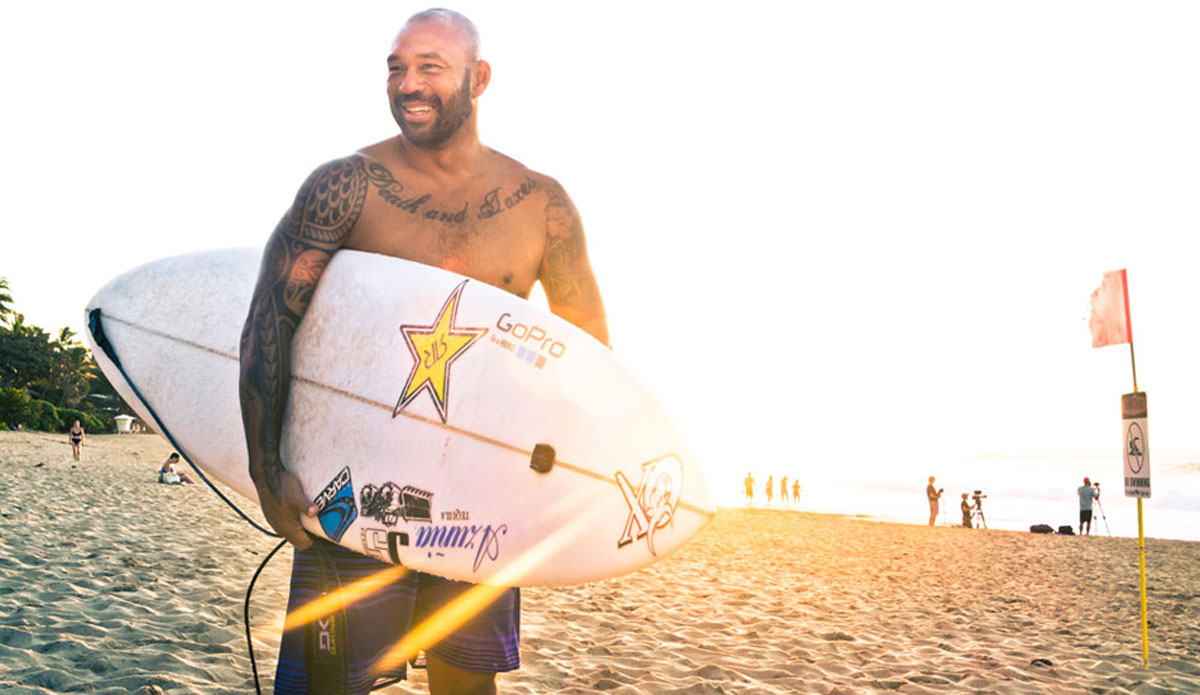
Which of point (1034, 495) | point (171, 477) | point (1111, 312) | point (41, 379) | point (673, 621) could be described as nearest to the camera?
point (1111, 312)

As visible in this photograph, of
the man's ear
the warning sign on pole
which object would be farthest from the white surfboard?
the warning sign on pole

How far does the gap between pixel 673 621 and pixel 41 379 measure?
60.2 m

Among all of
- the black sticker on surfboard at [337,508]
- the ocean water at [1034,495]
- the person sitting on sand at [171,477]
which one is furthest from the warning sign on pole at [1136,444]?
the ocean water at [1034,495]

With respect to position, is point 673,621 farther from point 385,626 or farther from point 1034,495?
point 1034,495

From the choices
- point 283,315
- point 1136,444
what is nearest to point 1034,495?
point 1136,444

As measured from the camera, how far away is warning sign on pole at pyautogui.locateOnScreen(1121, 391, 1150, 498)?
5996 mm

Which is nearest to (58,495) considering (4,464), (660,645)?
(4,464)

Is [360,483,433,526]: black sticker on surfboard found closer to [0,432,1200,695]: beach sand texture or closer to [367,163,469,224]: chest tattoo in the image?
[367,163,469,224]: chest tattoo

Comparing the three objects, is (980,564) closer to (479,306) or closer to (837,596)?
(837,596)

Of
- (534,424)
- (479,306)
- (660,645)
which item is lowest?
(660,645)

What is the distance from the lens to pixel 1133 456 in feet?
20.4

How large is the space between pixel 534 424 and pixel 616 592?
6.22 meters

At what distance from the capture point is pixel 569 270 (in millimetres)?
1949

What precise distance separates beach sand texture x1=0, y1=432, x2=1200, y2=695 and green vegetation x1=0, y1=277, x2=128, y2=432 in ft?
123
